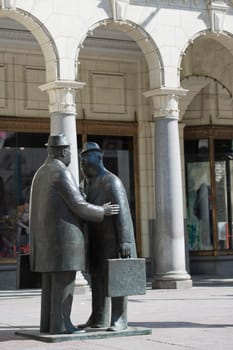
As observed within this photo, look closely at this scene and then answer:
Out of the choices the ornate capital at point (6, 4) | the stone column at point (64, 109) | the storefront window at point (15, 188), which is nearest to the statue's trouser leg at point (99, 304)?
the stone column at point (64, 109)

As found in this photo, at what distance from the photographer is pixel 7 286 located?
19.8 m

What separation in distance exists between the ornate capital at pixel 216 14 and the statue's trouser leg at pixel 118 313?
34.4ft

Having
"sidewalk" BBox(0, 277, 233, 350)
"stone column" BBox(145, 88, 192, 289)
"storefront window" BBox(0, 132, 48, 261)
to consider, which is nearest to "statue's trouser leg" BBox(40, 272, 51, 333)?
"sidewalk" BBox(0, 277, 233, 350)

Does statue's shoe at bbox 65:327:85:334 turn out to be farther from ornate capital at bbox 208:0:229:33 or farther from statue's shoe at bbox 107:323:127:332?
ornate capital at bbox 208:0:229:33

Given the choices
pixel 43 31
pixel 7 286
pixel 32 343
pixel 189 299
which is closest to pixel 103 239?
pixel 32 343

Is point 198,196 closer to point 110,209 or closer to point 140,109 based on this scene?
point 140,109

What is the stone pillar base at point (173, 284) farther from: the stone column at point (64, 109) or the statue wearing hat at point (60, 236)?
the statue wearing hat at point (60, 236)

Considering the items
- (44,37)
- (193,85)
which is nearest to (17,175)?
(44,37)

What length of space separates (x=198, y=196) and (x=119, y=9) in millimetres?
7202

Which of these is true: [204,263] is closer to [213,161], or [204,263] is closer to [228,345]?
[213,161]

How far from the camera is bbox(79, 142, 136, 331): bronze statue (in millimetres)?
9758

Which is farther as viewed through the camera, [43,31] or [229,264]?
[229,264]

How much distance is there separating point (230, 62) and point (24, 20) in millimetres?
6871

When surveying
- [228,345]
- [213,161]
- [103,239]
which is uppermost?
[213,161]
